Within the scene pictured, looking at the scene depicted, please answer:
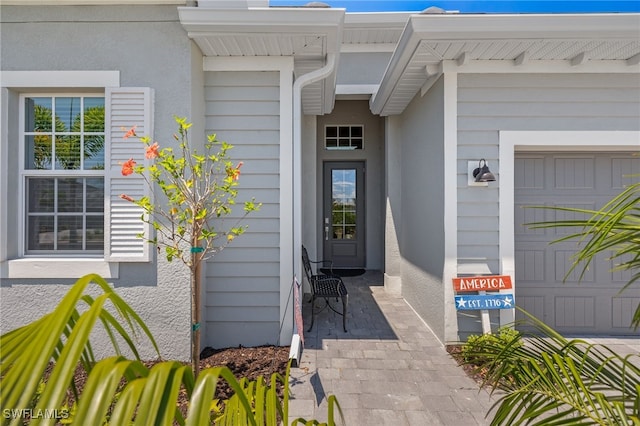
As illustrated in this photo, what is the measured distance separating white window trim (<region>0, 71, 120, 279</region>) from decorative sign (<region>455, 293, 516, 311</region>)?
3.12 meters

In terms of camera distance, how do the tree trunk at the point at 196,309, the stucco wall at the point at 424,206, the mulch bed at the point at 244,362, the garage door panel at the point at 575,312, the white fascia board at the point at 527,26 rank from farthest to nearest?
the garage door panel at the point at 575,312 → the stucco wall at the point at 424,206 → the white fascia board at the point at 527,26 → the mulch bed at the point at 244,362 → the tree trunk at the point at 196,309

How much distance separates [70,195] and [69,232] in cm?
34

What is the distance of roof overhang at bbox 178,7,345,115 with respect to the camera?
2.41 metres

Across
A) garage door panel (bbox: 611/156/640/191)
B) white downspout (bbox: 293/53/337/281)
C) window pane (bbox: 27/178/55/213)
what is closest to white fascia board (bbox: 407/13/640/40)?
white downspout (bbox: 293/53/337/281)

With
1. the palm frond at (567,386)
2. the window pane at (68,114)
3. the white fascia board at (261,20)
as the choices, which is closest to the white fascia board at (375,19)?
the white fascia board at (261,20)

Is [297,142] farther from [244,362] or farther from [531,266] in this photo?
[531,266]

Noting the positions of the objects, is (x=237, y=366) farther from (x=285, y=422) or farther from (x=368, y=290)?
(x=368, y=290)

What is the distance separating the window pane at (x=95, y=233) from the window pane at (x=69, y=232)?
72mm

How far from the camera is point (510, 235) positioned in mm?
2939

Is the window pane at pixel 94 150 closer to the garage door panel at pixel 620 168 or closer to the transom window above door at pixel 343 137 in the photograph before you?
the transom window above door at pixel 343 137

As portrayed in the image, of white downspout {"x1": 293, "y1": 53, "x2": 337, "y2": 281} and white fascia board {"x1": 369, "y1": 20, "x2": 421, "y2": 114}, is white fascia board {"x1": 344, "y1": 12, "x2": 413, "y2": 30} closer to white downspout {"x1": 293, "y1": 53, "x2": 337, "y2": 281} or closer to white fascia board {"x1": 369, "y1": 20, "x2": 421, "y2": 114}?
white fascia board {"x1": 369, "y1": 20, "x2": 421, "y2": 114}

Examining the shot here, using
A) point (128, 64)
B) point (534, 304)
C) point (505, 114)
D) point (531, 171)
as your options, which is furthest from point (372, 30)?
point (534, 304)

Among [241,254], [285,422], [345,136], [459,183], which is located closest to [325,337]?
[241,254]

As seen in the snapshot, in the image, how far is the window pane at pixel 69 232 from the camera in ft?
8.89
